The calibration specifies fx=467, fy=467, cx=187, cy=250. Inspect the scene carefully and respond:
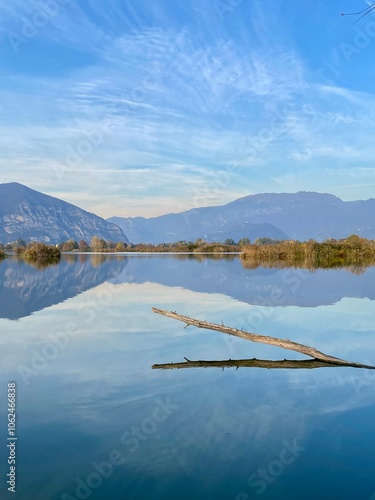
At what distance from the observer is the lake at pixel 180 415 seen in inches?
203

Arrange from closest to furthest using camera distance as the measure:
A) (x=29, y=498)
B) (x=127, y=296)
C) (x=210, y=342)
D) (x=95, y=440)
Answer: (x=29, y=498)
(x=95, y=440)
(x=210, y=342)
(x=127, y=296)

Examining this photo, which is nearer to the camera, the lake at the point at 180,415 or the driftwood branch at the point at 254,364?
the lake at the point at 180,415

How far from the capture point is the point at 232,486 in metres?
5.09

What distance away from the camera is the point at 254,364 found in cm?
1010

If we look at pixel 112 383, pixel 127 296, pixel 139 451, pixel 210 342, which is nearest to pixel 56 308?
pixel 127 296

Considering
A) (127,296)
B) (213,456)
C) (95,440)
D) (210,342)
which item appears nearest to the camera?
(213,456)

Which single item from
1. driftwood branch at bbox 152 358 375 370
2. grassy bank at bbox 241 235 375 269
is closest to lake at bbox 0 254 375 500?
driftwood branch at bbox 152 358 375 370

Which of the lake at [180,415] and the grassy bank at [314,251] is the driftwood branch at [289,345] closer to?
the lake at [180,415]

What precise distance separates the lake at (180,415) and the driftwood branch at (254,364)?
24 cm

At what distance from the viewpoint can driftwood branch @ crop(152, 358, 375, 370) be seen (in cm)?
984

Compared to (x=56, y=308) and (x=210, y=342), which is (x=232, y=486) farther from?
(x=56, y=308)

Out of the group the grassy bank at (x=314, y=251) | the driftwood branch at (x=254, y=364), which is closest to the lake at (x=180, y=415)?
the driftwood branch at (x=254, y=364)

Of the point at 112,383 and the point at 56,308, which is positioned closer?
the point at 112,383

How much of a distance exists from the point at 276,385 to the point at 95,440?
12.5 ft
